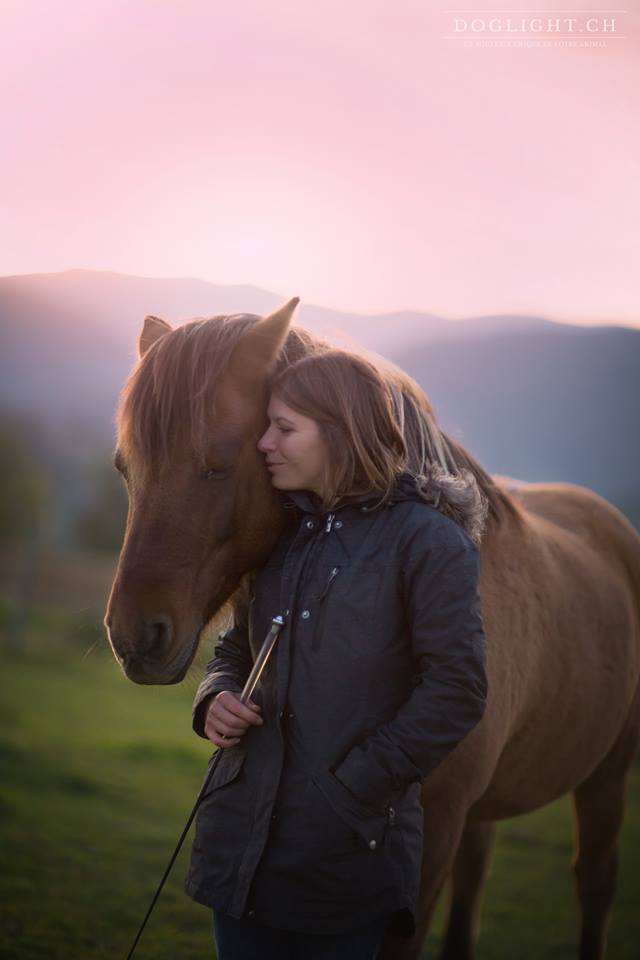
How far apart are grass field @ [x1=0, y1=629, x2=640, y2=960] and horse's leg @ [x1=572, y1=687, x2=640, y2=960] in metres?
0.70

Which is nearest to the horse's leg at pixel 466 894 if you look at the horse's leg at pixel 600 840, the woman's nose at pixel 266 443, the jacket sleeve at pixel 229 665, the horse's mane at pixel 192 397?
the horse's leg at pixel 600 840

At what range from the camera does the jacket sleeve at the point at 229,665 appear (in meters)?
1.78

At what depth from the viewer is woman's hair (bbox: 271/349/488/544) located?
5.48 feet

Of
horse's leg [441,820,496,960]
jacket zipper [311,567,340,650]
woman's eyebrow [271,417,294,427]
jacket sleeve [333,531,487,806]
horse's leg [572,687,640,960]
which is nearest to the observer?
jacket sleeve [333,531,487,806]

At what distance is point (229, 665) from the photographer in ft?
6.03

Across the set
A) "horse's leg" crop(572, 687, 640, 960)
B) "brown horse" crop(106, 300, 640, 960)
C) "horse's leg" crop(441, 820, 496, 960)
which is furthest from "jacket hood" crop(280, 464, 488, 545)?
"horse's leg" crop(441, 820, 496, 960)

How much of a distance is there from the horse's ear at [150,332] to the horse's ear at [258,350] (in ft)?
1.07

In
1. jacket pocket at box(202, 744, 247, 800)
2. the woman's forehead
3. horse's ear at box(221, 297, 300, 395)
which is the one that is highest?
horse's ear at box(221, 297, 300, 395)

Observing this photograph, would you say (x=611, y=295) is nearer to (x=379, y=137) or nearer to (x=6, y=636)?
(x=379, y=137)

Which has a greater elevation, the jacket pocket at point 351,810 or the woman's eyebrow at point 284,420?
the woman's eyebrow at point 284,420

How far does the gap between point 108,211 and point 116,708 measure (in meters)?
5.60

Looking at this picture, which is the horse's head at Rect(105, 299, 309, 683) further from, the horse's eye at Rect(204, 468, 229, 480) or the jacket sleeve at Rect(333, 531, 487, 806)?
the jacket sleeve at Rect(333, 531, 487, 806)

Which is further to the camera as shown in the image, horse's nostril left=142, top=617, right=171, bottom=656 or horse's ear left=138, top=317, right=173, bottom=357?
horse's ear left=138, top=317, right=173, bottom=357

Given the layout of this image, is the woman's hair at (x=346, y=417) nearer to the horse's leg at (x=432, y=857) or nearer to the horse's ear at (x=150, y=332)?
the horse's ear at (x=150, y=332)
